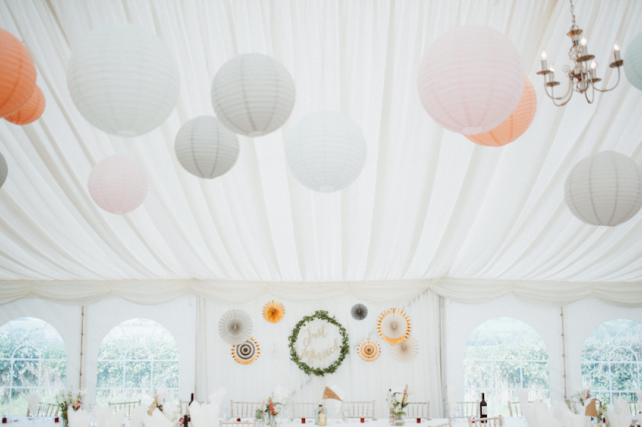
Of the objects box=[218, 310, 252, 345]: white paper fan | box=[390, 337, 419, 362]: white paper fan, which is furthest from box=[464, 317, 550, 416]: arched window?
box=[218, 310, 252, 345]: white paper fan

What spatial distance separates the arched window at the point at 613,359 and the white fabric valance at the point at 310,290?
0.46m

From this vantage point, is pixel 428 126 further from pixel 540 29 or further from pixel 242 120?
pixel 242 120

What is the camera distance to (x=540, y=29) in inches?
159

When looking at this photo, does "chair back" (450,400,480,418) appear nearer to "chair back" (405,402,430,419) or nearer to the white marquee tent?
the white marquee tent

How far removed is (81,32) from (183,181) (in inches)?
66.5

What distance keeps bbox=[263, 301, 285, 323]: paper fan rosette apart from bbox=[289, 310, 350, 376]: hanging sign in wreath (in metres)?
0.29

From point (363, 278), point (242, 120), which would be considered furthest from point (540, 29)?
point (363, 278)

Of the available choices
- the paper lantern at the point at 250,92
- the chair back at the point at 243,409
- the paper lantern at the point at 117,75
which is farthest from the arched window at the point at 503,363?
the paper lantern at the point at 117,75

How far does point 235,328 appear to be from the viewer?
24.5 ft

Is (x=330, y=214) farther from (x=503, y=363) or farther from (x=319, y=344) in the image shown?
(x=503, y=363)

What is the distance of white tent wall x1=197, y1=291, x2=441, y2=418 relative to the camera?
7320 millimetres

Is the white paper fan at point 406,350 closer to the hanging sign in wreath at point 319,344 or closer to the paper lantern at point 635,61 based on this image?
the hanging sign in wreath at point 319,344

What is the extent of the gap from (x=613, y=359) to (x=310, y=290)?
4.46 meters

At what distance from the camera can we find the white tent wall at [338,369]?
732cm
